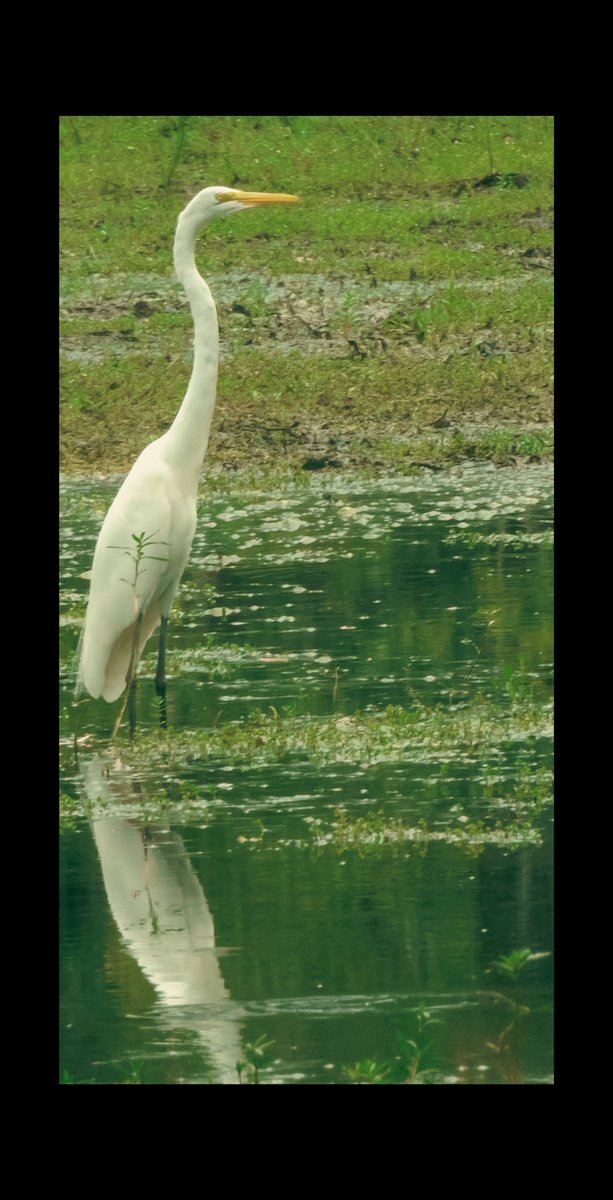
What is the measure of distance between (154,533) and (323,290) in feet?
16.7

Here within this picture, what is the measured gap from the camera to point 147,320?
11492 millimetres

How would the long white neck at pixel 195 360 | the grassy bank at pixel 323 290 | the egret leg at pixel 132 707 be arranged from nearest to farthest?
the egret leg at pixel 132 707
the long white neck at pixel 195 360
the grassy bank at pixel 323 290

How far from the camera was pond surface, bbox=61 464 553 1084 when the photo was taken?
4.76 meters

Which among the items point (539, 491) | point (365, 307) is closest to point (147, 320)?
point (365, 307)

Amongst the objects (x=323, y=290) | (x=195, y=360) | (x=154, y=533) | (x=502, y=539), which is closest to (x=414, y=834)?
(x=154, y=533)

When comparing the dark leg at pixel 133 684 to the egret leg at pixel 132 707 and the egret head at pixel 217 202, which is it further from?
the egret head at pixel 217 202

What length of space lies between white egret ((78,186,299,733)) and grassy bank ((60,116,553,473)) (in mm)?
2836

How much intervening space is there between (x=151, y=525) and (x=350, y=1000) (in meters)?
2.39

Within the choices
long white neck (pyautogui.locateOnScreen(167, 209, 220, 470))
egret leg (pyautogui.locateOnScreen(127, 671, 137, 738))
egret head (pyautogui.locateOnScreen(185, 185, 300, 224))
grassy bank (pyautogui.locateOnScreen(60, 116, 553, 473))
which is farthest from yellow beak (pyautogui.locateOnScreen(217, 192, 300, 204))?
grassy bank (pyautogui.locateOnScreen(60, 116, 553, 473))

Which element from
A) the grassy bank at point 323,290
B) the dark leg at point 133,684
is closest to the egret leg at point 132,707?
the dark leg at point 133,684

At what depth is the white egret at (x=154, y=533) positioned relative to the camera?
22.5 feet

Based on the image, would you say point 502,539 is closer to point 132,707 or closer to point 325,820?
point 132,707

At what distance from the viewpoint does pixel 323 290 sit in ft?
38.3

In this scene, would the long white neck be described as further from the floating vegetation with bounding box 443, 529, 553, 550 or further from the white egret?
the floating vegetation with bounding box 443, 529, 553, 550
